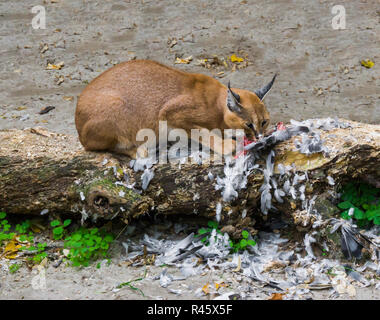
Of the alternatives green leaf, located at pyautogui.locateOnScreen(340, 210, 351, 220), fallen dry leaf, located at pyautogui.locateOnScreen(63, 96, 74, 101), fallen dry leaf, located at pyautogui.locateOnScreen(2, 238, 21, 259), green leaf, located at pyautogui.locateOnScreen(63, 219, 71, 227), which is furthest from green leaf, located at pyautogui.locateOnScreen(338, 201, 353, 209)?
fallen dry leaf, located at pyautogui.locateOnScreen(63, 96, 74, 101)

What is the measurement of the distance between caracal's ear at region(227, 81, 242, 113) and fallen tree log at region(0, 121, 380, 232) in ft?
1.71

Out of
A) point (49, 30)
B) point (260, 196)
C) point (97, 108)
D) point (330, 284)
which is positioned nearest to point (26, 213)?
point (97, 108)

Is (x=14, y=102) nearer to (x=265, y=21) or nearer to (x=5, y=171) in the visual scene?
(x=5, y=171)

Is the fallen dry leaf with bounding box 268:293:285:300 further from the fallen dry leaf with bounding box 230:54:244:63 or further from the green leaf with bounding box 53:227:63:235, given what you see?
the fallen dry leaf with bounding box 230:54:244:63

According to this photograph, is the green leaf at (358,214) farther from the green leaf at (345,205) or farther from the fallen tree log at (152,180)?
the fallen tree log at (152,180)

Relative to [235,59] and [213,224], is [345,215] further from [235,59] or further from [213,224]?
[235,59]

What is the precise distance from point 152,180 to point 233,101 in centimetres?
101

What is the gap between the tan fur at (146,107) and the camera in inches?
182

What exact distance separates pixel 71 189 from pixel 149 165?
72cm

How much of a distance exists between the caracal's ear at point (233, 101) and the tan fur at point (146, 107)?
7 cm

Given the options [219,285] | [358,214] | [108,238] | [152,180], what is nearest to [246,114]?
[152,180]

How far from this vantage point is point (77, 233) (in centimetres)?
468

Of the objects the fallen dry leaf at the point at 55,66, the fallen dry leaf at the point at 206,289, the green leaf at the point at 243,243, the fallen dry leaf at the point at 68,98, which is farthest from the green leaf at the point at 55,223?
the fallen dry leaf at the point at 55,66

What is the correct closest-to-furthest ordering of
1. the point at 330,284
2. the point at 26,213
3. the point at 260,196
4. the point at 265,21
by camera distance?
the point at 330,284
the point at 260,196
the point at 26,213
the point at 265,21
